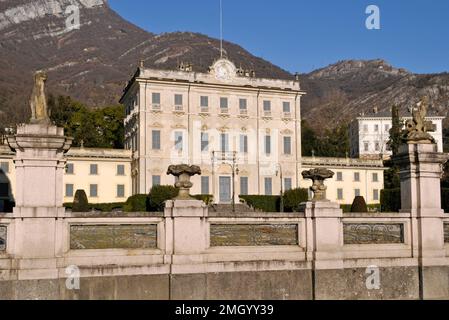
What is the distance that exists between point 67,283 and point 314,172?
6.11 metres

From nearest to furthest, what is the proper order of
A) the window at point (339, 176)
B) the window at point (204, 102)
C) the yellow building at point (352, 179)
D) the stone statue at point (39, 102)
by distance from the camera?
the stone statue at point (39, 102) → the window at point (204, 102) → the yellow building at point (352, 179) → the window at point (339, 176)

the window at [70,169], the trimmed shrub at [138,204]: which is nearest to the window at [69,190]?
the window at [70,169]

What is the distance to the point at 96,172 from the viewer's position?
6356cm

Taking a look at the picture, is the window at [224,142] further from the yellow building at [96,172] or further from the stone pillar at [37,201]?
the stone pillar at [37,201]

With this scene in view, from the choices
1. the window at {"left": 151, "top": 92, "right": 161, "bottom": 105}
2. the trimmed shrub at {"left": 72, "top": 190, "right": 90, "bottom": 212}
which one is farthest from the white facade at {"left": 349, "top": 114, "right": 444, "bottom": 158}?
the trimmed shrub at {"left": 72, "top": 190, "right": 90, "bottom": 212}

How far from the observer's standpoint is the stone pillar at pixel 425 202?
44.5ft

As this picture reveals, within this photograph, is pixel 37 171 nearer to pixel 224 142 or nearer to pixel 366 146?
pixel 224 142

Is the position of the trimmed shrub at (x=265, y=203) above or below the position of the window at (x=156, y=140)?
below

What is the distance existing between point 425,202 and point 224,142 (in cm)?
5031

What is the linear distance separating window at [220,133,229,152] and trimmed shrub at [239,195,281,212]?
20.2ft

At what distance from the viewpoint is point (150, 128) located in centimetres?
6084

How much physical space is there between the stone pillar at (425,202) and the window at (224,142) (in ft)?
164

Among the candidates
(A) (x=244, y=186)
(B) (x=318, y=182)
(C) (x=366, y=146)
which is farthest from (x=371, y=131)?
(B) (x=318, y=182)
